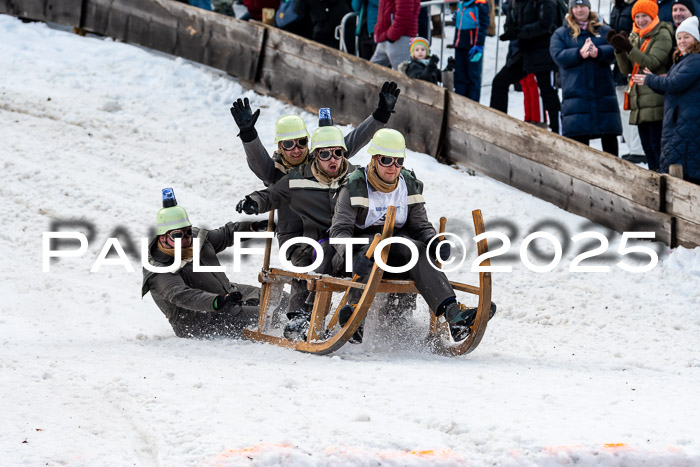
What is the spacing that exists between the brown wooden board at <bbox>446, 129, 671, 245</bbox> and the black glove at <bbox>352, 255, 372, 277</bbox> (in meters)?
3.59

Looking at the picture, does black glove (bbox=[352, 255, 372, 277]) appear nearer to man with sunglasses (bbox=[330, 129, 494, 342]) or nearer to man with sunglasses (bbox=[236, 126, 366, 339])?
man with sunglasses (bbox=[330, 129, 494, 342])

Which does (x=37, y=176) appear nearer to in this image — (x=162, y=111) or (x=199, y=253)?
(x=162, y=111)

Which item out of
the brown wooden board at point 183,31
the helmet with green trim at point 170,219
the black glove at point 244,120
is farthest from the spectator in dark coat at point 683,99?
the brown wooden board at point 183,31

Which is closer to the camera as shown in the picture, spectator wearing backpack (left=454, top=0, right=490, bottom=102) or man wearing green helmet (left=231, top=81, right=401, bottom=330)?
man wearing green helmet (left=231, top=81, right=401, bottom=330)

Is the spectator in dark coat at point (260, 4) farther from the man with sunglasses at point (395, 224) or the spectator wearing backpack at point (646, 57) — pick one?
the man with sunglasses at point (395, 224)

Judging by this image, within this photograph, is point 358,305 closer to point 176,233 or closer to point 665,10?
point 176,233

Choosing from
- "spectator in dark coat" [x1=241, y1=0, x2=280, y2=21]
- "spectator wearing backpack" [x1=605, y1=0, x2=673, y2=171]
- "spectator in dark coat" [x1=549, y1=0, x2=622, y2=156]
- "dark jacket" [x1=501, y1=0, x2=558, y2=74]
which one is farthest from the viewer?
"spectator in dark coat" [x1=241, y1=0, x2=280, y2=21]

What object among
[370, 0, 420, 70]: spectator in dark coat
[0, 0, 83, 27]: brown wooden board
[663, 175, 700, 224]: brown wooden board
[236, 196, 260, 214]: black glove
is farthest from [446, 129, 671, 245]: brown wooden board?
[0, 0, 83, 27]: brown wooden board

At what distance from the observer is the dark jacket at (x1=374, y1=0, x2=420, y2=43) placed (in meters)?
11.0

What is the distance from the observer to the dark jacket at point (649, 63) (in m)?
8.92

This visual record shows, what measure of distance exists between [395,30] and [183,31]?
3307 millimetres

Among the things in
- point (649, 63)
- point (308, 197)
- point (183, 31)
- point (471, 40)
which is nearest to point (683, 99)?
point (649, 63)

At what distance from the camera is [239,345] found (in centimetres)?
675

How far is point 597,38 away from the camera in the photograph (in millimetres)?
9469
